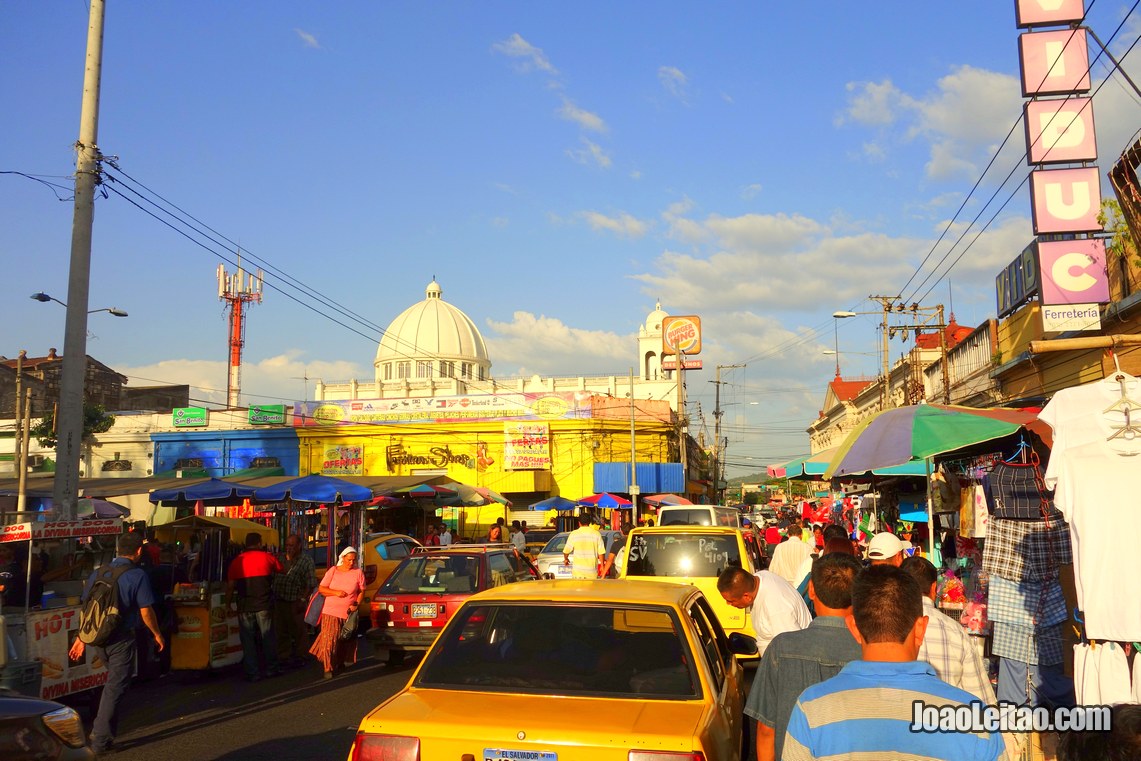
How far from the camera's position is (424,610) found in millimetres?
11031

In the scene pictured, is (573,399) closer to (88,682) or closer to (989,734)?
(88,682)

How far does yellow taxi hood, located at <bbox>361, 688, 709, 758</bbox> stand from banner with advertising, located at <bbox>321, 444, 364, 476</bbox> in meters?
44.0

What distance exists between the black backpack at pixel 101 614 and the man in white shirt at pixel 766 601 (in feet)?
16.9

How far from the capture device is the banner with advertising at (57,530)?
8.86 meters

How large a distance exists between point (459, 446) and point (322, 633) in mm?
35703

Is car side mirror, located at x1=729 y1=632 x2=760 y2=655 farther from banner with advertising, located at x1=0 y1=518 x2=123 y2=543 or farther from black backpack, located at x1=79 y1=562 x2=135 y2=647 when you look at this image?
banner with advertising, located at x1=0 y1=518 x2=123 y2=543

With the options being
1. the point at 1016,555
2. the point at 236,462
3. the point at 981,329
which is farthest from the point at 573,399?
the point at 1016,555

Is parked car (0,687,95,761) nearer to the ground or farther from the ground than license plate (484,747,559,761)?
nearer to the ground

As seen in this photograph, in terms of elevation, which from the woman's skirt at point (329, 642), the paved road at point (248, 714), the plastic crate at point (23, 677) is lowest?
the paved road at point (248, 714)

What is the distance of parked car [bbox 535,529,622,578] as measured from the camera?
16.8 metres

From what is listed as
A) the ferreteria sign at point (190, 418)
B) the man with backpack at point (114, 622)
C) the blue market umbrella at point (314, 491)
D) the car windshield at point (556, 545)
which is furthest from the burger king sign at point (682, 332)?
the man with backpack at point (114, 622)

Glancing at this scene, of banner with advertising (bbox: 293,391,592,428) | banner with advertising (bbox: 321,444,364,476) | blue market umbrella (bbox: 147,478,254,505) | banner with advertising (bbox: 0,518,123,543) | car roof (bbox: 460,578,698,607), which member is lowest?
car roof (bbox: 460,578,698,607)

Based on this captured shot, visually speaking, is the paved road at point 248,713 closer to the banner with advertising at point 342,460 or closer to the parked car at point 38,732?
the parked car at point 38,732

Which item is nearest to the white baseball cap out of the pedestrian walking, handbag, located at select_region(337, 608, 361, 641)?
handbag, located at select_region(337, 608, 361, 641)
